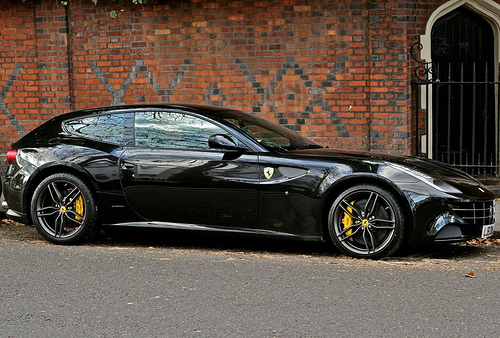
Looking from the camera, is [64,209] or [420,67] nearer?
[64,209]

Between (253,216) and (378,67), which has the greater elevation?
(378,67)

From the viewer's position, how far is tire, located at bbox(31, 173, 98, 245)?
7.64 meters

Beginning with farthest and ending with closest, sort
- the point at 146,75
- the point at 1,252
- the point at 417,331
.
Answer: the point at 146,75
the point at 1,252
the point at 417,331

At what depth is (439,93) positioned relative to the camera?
1230 centimetres

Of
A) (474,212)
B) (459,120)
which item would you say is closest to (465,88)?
(459,120)

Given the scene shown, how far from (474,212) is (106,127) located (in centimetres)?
360

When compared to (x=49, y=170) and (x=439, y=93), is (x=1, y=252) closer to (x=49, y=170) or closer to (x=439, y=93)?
(x=49, y=170)

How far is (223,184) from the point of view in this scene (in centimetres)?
718

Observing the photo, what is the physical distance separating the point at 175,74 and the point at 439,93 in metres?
4.10

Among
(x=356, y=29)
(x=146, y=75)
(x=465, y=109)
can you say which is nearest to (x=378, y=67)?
(x=356, y=29)

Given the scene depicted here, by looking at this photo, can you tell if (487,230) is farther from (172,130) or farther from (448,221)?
(172,130)

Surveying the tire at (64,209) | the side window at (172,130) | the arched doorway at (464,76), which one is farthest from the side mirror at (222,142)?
the arched doorway at (464,76)

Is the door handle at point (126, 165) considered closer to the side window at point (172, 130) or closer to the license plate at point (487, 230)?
the side window at point (172, 130)

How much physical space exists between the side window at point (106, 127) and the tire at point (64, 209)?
48cm
